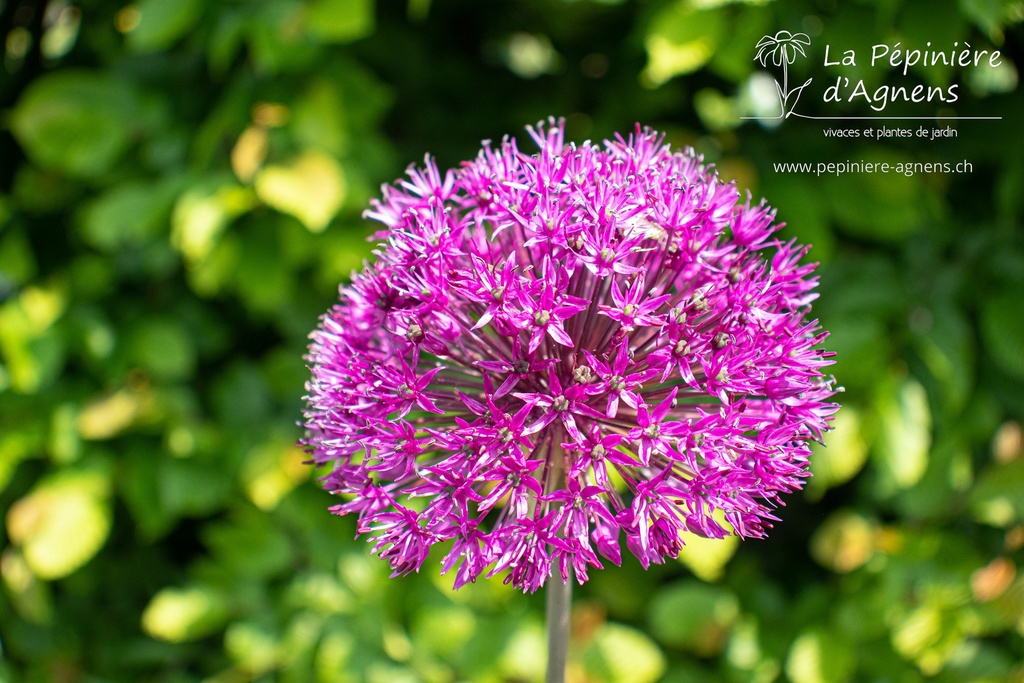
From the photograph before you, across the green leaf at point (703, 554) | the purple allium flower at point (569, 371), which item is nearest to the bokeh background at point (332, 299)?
the green leaf at point (703, 554)

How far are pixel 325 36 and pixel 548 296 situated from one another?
121 cm

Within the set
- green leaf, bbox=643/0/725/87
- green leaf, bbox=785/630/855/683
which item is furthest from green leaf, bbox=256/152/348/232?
green leaf, bbox=785/630/855/683

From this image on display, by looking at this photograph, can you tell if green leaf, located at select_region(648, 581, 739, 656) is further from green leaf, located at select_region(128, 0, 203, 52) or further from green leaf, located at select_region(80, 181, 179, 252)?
Answer: green leaf, located at select_region(128, 0, 203, 52)

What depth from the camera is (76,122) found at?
202cm

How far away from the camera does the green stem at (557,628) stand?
98 cm

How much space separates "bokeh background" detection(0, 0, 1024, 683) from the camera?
1.85 m

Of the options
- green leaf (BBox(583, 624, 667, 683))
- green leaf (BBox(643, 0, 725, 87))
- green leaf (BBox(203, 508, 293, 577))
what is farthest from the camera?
green leaf (BBox(203, 508, 293, 577))

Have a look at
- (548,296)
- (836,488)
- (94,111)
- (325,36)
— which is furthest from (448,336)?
(836,488)

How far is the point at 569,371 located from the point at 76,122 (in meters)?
1.67

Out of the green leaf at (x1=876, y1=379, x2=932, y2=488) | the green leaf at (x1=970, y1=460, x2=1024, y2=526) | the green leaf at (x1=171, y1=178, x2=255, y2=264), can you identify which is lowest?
the green leaf at (x1=970, y1=460, x2=1024, y2=526)

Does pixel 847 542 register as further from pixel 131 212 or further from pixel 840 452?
pixel 131 212

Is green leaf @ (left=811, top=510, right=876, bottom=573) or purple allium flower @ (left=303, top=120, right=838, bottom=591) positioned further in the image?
green leaf @ (left=811, top=510, right=876, bottom=573)

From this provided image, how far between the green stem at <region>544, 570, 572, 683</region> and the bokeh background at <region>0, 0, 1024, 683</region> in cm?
91

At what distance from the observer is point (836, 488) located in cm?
226
